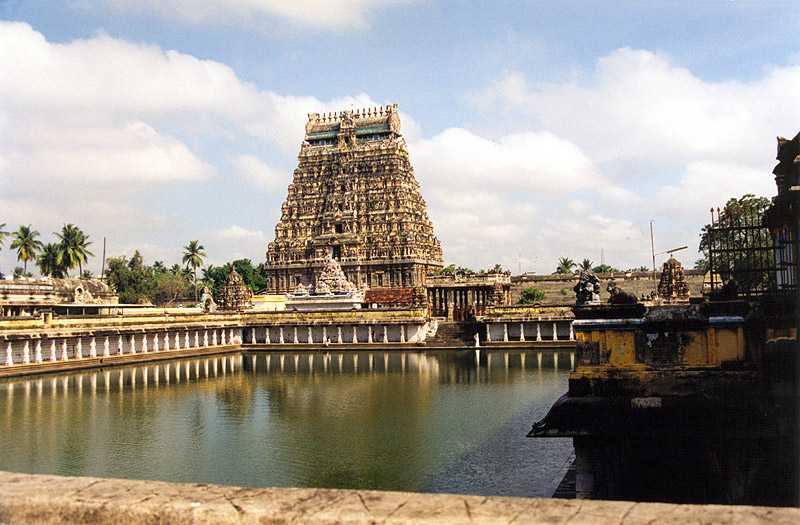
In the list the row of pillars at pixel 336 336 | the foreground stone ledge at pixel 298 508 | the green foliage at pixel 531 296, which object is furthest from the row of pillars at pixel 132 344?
the foreground stone ledge at pixel 298 508

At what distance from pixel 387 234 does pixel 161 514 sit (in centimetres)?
9060

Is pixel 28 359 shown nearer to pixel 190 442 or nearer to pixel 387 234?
pixel 190 442

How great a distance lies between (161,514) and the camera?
448cm

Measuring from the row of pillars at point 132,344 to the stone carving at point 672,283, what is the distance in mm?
38882

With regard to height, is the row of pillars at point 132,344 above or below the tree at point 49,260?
below

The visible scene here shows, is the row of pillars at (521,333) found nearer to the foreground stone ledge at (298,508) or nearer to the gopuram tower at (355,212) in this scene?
the gopuram tower at (355,212)

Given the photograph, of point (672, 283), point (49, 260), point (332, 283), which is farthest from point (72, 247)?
point (672, 283)

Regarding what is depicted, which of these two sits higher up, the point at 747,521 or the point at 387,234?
the point at 387,234

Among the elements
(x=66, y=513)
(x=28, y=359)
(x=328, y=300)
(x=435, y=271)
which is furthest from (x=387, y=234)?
(x=66, y=513)

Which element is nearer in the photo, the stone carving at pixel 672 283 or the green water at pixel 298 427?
the green water at pixel 298 427

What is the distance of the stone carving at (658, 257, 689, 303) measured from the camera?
63.8 metres

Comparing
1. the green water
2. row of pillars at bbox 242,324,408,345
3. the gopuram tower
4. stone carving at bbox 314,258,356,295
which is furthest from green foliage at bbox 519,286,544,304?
the green water

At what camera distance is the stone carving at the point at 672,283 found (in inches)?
2512

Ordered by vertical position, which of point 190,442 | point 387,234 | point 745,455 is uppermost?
point 387,234
